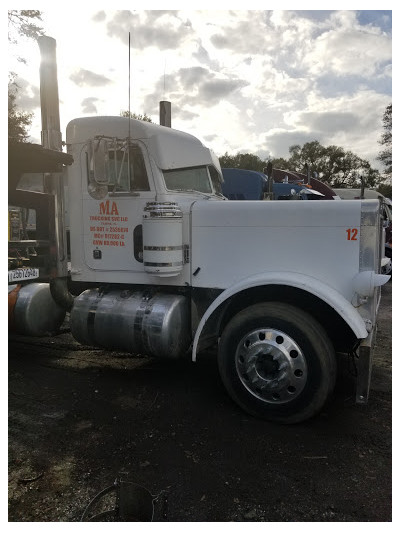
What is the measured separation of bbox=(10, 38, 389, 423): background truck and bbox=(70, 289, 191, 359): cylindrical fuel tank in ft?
0.04

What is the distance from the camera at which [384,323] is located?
640 cm

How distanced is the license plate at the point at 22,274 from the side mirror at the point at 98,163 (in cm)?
129

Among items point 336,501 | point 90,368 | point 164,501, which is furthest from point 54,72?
point 336,501

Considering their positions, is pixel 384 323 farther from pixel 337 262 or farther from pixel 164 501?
pixel 164 501

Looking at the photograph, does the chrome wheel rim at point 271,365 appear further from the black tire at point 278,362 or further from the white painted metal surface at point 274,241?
the white painted metal surface at point 274,241

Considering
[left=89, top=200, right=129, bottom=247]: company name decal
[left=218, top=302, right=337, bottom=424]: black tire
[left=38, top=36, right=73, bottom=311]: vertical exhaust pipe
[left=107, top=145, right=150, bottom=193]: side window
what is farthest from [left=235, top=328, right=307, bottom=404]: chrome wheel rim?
[left=38, top=36, right=73, bottom=311]: vertical exhaust pipe

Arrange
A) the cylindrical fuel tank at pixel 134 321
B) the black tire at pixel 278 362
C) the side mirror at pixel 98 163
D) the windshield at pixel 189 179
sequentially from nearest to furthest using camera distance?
the black tire at pixel 278 362
the cylindrical fuel tank at pixel 134 321
the side mirror at pixel 98 163
the windshield at pixel 189 179

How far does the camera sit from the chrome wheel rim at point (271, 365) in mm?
3049

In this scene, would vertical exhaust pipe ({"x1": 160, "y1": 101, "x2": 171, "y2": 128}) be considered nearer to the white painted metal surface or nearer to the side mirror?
the side mirror

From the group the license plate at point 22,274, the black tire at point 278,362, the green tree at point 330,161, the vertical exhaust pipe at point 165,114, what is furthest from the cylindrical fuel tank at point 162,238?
the green tree at point 330,161

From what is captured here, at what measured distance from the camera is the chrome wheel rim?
305 cm

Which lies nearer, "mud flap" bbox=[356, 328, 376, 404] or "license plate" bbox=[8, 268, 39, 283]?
"mud flap" bbox=[356, 328, 376, 404]

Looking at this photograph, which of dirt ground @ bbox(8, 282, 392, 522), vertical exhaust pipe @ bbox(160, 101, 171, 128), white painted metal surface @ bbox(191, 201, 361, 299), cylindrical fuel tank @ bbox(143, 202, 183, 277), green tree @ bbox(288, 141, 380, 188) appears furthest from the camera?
green tree @ bbox(288, 141, 380, 188)

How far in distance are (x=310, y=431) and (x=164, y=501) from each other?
1.30 meters
